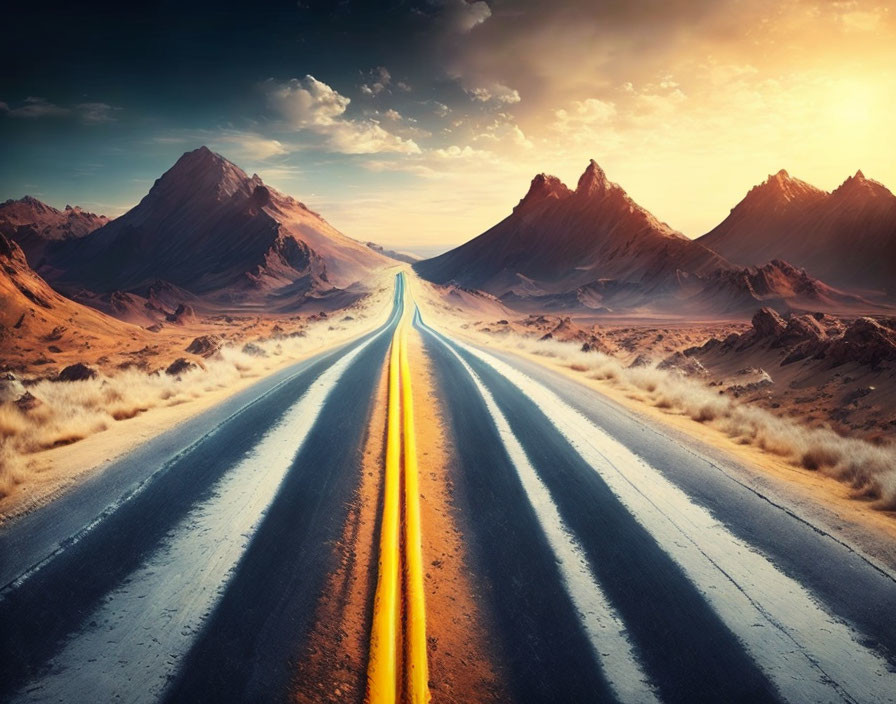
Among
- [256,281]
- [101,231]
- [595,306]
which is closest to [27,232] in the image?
[101,231]

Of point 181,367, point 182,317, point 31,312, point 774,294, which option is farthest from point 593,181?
point 181,367

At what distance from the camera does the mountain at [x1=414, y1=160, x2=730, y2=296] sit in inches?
3125

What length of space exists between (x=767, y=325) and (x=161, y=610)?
58.0ft

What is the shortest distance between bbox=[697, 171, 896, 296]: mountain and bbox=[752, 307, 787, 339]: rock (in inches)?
3005

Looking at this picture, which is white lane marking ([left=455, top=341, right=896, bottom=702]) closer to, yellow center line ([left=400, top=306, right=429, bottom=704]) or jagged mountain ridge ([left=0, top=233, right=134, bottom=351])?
yellow center line ([left=400, top=306, right=429, bottom=704])

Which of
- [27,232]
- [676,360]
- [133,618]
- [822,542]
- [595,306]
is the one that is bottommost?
[133,618]

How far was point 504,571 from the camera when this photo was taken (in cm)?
305

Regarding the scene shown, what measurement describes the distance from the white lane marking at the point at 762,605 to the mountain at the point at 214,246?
88516 mm

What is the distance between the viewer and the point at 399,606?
2.67 meters

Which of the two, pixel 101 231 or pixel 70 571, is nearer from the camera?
pixel 70 571

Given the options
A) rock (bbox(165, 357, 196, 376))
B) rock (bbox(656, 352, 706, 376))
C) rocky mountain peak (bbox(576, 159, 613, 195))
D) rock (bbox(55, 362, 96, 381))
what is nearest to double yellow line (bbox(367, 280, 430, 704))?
rock (bbox(165, 357, 196, 376))

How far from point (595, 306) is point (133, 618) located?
75.7 m

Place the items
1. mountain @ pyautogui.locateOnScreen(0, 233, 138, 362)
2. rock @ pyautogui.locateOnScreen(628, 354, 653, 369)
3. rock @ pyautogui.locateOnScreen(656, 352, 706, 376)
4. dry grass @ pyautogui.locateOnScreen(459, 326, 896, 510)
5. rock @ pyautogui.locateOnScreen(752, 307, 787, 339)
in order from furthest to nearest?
mountain @ pyautogui.locateOnScreen(0, 233, 138, 362)
rock @ pyautogui.locateOnScreen(628, 354, 653, 369)
rock @ pyautogui.locateOnScreen(752, 307, 787, 339)
rock @ pyautogui.locateOnScreen(656, 352, 706, 376)
dry grass @ pyautogui.locateOnScreen(459, 326, 896, 510)

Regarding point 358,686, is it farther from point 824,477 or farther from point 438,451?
point 824,477
